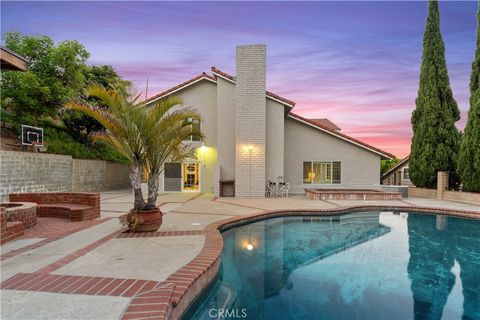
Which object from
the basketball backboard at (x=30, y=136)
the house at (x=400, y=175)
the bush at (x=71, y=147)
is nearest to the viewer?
the basketball backboard at (x=30, y=136)

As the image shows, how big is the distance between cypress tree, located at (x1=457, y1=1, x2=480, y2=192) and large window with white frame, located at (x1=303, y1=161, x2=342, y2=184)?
21.9ft

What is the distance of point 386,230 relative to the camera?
9492mm

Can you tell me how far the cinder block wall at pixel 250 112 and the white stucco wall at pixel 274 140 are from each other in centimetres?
106

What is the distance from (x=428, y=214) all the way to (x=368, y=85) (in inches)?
424

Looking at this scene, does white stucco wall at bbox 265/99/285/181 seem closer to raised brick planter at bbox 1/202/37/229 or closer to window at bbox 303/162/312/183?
window at bbox 303/162/312/183

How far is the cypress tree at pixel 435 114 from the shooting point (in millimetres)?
17172

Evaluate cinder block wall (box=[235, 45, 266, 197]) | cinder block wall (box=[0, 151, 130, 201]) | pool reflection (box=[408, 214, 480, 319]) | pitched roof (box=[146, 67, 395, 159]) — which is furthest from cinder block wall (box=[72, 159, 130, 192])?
pool reflection (box=[408, 214, 480, 319])

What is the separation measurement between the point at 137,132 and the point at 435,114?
59.9 feet

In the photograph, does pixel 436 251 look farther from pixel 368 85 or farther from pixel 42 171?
pixel 42 171

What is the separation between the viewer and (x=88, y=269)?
4.48m

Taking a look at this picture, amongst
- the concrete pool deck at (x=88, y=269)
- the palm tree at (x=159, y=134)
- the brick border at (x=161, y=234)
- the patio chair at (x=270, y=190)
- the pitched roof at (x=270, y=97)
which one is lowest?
the brick border at (x=161, y=234)

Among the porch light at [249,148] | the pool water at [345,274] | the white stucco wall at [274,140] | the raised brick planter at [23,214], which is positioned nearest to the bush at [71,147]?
the porch light at [249,148]

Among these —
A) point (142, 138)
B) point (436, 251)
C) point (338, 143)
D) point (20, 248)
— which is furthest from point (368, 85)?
point (20, 248)

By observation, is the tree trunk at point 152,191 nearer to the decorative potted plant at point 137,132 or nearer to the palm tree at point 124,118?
the decorative potted plant at point 137,132
